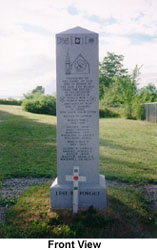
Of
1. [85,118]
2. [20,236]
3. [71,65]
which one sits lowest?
[20,236]

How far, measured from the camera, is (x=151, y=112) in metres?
21.5

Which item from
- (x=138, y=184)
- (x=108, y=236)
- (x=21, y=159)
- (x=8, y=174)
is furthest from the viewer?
(x=21, y=159)

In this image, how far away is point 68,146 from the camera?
13.9 feet

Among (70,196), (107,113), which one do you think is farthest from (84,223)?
(107,113)

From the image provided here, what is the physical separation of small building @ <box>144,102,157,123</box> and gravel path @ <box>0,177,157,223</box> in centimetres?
1609

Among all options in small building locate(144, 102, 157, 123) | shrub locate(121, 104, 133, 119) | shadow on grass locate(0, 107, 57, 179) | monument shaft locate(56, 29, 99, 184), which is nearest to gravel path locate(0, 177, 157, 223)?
shadow on grass locate(0, 107, 57, 179)

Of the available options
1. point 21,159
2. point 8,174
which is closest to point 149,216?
point 8,174

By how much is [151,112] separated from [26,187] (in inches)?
712

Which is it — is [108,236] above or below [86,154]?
below

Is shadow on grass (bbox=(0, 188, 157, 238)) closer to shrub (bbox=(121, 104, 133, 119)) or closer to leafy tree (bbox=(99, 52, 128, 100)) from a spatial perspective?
shrub (bbox=(121, 104, 133, 119))

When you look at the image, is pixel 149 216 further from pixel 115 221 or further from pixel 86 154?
pixel 86 154

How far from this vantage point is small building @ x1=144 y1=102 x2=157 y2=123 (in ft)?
67.5

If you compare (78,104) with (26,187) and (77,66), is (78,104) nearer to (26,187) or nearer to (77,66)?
(77,66)

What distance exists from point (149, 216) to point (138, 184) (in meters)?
1.49
